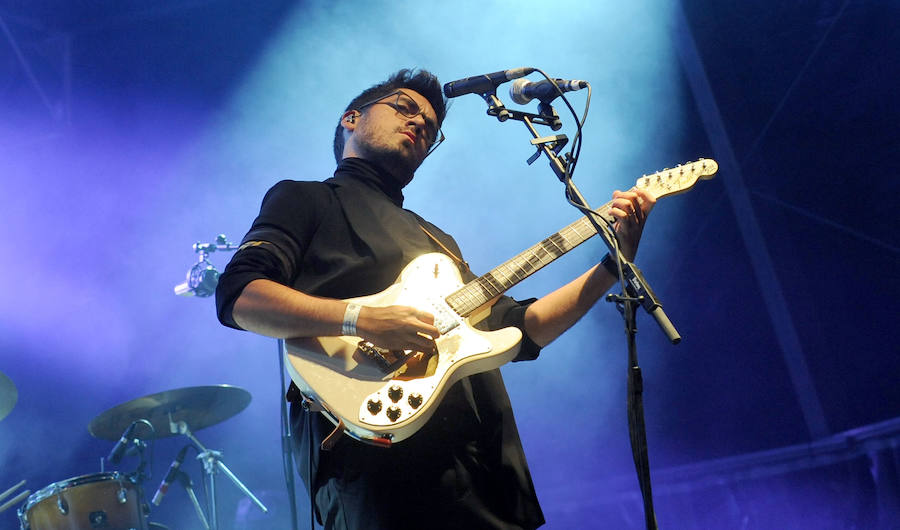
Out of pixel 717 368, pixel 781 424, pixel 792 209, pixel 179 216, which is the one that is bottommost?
pixel 781 424

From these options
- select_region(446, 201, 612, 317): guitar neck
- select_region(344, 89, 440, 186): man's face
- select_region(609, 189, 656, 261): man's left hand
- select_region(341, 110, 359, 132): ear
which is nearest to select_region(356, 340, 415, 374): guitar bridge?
select_region(446, 201, 612, 317): guitar neck

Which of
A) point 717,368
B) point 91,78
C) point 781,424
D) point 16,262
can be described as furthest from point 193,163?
point 781,424

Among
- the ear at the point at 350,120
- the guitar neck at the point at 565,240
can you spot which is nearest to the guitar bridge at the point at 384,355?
the guitar neck at the point at 565,240

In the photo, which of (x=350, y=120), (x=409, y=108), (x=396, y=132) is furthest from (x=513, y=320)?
(x=350, y=120)

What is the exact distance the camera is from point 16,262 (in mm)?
5406

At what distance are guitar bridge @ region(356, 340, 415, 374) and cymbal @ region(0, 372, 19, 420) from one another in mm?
3113

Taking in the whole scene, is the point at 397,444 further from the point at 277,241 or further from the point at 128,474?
the point at 128,474

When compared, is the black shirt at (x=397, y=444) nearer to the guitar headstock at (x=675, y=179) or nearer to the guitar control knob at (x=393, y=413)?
the guitar control knob at (x=393, y=413)

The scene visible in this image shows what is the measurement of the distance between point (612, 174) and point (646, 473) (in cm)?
443

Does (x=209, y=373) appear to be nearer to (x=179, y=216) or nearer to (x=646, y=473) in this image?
(x=179, y=216)

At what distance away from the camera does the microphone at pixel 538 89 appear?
7.97 feet

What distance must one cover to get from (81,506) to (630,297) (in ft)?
11.9

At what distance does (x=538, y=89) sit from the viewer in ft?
8.23

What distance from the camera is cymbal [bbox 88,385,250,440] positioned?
4.44m
